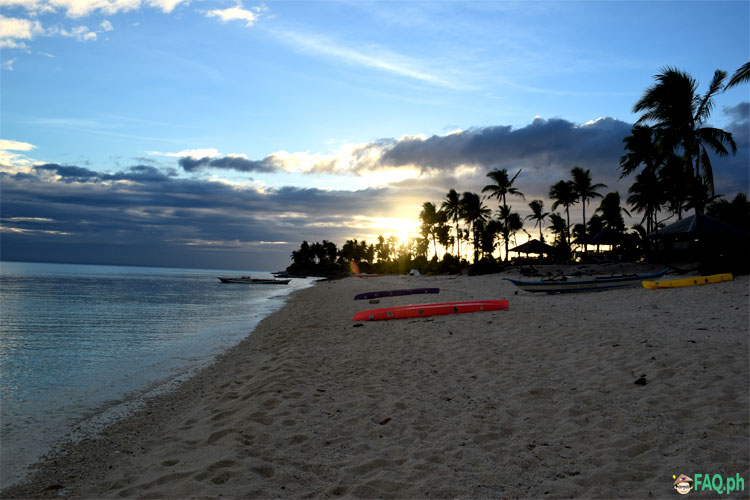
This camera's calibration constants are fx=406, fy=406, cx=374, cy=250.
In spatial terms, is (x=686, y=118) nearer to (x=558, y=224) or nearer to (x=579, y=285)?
(x=579, y=285)

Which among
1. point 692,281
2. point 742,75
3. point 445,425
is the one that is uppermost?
point 742,75

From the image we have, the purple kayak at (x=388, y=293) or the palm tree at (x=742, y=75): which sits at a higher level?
the palm tree at (x=742, y=75)

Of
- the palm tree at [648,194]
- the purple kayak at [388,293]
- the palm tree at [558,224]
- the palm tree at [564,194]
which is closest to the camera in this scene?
the purple kayak at [388,293]

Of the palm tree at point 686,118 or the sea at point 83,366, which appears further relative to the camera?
the palm tree at point 686,118

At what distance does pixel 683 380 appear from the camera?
18.2ft

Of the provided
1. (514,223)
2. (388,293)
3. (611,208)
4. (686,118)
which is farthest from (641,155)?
(514,223)

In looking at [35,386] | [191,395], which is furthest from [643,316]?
[35,386]

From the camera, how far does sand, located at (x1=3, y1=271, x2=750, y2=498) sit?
349cm

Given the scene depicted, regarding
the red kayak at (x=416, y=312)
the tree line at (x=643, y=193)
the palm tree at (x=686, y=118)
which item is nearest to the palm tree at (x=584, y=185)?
the tree line at (x=643, y=193)

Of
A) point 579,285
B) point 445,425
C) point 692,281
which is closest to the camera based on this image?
point 445,425

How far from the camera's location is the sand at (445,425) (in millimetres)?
3488

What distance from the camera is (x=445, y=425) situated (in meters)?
4.61

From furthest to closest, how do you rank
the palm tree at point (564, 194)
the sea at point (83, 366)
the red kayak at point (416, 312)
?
1. the palm tree at point (564, 194)
2. the red kayak at point (416, 312)
3. the sea at point (83, 366)

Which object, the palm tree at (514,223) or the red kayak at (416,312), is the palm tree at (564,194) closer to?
the palm tree at (514,223)
